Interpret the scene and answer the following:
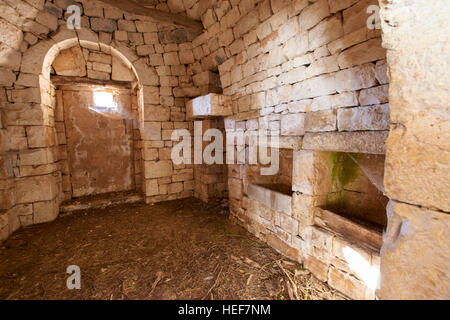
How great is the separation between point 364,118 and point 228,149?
242 cm

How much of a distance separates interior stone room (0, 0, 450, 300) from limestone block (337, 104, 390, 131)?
13mm

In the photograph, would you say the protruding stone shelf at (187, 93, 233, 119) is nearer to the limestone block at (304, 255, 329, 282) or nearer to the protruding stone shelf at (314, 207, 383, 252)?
the protruding stone shelf at (314, 207, 383, 252)

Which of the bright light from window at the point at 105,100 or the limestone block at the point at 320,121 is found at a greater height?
the bright light from window at the point at 105,100

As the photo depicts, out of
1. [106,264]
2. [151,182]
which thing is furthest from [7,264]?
[151,182]

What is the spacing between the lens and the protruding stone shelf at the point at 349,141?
1.82 metres

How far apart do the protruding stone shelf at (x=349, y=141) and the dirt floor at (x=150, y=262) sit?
1575 millimetres

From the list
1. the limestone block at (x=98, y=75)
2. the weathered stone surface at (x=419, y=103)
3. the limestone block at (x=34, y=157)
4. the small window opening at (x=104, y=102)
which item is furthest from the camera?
the small window opening at (x=104, y=102)

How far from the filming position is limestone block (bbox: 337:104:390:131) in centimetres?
177

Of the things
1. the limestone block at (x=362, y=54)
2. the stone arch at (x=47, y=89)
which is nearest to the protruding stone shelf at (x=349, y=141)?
the limestone block at (x=362, y=54)

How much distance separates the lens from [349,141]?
6.72 ft

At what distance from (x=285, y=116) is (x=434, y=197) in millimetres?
1997

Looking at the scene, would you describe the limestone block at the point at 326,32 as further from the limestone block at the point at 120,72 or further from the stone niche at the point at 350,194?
the limestone block at the point at 120,72

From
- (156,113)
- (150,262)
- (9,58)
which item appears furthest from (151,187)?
(9,58)

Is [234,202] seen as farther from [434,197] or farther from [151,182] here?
[434,197]
